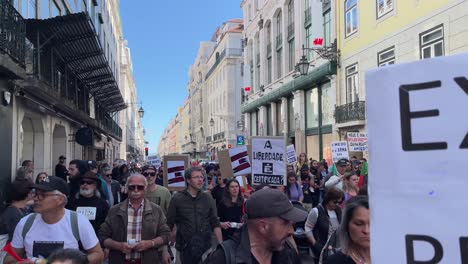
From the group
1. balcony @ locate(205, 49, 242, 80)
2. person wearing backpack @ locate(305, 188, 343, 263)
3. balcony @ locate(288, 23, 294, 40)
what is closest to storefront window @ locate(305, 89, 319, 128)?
balcony @ locate(288, 23, 294, 40)

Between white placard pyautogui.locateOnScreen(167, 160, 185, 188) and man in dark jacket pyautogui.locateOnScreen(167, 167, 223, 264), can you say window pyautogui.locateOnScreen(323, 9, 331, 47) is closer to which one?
white placard pyautogui.locateOnScreen(167, 160, 185, 188)

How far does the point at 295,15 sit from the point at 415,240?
3100 cm

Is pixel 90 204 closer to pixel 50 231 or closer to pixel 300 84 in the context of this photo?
pixel 50 231

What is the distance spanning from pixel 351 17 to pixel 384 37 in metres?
3.85

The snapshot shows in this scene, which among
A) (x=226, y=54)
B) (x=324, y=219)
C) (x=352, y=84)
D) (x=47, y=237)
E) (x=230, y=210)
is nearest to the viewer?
(x=47, y=237)

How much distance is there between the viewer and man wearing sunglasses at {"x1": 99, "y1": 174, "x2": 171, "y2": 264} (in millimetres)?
4938

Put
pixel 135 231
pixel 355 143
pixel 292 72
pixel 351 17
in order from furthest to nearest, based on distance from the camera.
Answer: pixel 292 72, pixel 351 17, pixel 355 143, pixel 135 231

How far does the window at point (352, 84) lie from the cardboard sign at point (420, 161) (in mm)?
21516

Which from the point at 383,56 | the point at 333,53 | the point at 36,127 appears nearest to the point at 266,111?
the point at 333,53

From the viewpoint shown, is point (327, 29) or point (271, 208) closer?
point (271, 208)

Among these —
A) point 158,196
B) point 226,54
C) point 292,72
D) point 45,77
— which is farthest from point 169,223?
point 226,54

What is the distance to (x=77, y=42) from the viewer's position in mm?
14594

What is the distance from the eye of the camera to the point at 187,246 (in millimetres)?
5910

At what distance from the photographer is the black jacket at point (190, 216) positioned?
598cm
